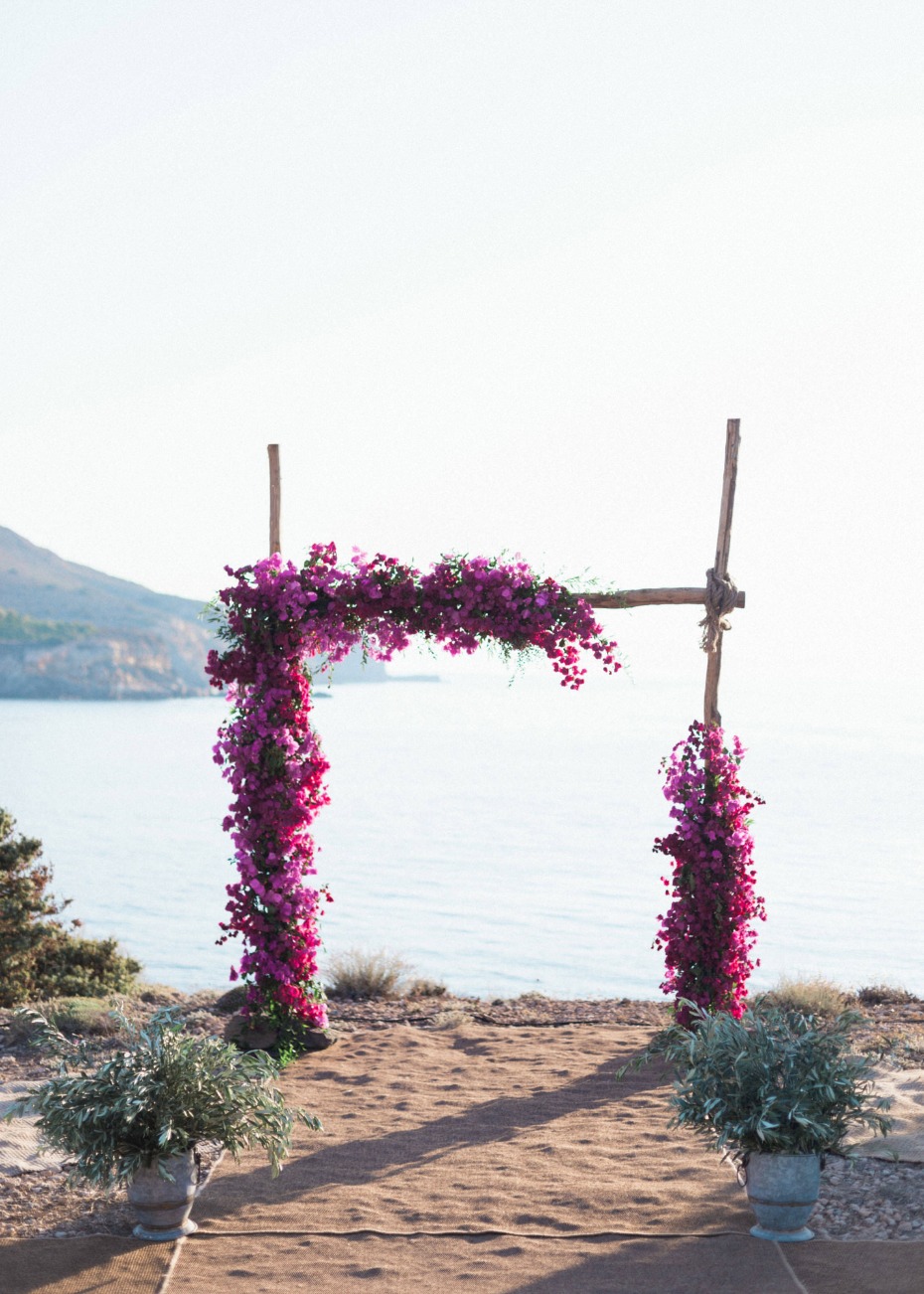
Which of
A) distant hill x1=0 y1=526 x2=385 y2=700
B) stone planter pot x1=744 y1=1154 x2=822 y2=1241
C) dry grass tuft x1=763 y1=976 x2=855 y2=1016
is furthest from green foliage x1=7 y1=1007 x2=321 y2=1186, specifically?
distant hill x1=0 y1=526 x2=385 y2=700

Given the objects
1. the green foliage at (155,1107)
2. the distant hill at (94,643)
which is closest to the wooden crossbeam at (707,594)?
the green foliage at (155,1107)

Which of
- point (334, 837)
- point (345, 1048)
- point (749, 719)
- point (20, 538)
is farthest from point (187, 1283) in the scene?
point (20, 538)

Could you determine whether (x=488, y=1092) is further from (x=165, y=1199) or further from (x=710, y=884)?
(x=165, y=1199)

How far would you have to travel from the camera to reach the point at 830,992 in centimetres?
915

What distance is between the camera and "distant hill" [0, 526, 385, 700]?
112312 millimetres

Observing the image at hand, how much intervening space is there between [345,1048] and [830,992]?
3.58m

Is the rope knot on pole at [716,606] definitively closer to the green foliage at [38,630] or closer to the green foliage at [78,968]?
the green foliage at [78,968]

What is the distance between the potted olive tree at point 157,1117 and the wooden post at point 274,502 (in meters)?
4.29

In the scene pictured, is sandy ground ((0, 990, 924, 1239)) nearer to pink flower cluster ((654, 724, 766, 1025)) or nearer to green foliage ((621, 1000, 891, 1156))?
green foliage ((621, 1000, 891, 1156))

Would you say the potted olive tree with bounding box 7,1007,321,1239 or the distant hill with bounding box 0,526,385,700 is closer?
the potted olive tree with bounding box 7,1007,321,1239

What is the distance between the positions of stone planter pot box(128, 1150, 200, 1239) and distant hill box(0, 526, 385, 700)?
332ft

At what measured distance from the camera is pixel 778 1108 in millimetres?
4789

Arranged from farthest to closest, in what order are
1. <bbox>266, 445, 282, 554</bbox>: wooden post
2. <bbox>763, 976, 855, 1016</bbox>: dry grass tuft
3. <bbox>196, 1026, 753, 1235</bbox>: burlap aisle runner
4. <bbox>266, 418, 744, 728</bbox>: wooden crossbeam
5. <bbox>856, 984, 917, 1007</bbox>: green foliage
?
1. <bbox>856, 984, 917, 1007</bbox>: green foliage
2. <bbox>763, 976, 855, 1016</bbox>: dry grass tuft
3. <bbox>266, 445, 282, 554</bbox>: wooden post
4. <bbox>266, 418, 744, 728</bbox>: wooden crossbeam
5. <bbox>196, 1026, 753, 1235</bbox>: burlap aisle runner

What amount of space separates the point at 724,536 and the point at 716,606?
477 millimetres
